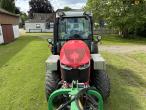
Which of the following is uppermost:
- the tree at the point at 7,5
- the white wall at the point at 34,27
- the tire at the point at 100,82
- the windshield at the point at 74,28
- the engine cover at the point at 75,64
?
the tree at the point at 7,5

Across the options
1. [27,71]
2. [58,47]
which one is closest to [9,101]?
[58,47]

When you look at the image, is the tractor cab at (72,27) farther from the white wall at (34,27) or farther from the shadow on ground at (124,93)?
the white wall at (34,27)

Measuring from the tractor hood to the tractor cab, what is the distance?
263 cm

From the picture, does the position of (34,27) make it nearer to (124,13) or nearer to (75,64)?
(124,13)

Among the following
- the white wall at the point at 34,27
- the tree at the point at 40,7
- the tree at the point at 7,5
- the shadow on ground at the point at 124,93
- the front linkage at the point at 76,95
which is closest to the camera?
the front linkage at the point at 76,95

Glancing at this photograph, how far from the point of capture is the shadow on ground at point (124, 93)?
7.21 meters

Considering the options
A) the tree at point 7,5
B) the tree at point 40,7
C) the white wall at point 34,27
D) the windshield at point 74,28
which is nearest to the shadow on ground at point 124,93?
the windshield at point 74,28

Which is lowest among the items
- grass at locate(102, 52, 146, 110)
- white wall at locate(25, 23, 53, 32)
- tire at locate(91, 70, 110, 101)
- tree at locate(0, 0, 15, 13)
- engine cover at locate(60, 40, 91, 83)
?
white wall at locate(25, 23, 53, 32)

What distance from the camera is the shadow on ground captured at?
7.21 meters

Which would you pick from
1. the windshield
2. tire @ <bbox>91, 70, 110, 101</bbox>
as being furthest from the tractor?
the windshield

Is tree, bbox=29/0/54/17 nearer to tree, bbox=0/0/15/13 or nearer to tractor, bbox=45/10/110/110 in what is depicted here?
tree, bbox=0/0/15/13

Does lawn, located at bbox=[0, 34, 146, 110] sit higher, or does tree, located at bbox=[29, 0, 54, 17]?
tree, located at bbox=[29, 0, 54, 17]

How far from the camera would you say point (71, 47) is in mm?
6117

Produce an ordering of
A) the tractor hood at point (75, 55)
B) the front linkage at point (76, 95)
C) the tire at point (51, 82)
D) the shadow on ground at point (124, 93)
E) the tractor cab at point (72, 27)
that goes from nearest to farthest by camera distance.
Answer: the front linkage at point (76, 95), the tractor hood at point (75, 55), the tire at point (51, 82), the shadow on ground at point (124, 93), the tractor cab at point (72, 27)
